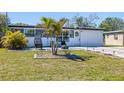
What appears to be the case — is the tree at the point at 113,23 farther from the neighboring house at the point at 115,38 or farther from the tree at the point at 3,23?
the tree at the point at 3,23

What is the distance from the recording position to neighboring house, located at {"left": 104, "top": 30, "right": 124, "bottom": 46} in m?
34.8

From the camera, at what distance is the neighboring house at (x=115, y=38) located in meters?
34.8

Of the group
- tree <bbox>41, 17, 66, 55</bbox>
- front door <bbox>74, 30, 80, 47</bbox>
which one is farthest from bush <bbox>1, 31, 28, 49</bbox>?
front door <bbox>74, 30, 80, 47</bbox>

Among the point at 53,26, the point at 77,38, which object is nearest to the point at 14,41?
the point at 53,26

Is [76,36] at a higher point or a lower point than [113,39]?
higher

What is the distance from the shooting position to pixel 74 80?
8.05 metres

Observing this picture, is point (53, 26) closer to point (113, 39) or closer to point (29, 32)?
point (29, 32)

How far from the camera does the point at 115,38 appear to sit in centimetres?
3706

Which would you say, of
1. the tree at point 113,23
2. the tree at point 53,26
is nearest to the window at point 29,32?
the tree at point 53,26

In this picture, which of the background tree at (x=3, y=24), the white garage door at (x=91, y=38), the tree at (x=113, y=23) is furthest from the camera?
the tree at (x=113, y=23)

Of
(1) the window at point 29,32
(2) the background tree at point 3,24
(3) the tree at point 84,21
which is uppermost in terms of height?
(3) the tree at point 84,21
